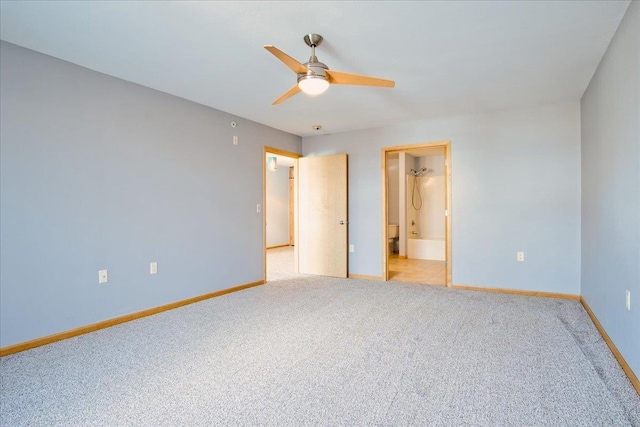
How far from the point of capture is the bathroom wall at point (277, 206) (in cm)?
876

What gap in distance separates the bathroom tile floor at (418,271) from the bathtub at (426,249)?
244 mm

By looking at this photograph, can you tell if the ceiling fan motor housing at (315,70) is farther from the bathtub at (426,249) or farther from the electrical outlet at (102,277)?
the bathtub at (426,249)

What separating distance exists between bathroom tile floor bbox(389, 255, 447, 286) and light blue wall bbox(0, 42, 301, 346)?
8.23 ft

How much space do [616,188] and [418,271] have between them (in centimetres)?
347

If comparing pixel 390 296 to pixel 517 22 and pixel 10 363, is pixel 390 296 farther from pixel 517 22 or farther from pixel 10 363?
pixel 10 363

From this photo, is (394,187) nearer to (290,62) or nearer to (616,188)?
(616,188)

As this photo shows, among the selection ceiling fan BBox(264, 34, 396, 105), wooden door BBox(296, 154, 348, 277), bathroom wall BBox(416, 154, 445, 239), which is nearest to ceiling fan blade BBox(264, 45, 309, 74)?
ceiling fan BBox(264, 34, 396, 105)

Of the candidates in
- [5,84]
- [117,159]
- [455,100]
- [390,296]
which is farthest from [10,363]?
[455,100]

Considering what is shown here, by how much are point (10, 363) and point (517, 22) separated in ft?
13.1

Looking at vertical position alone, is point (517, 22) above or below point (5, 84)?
above

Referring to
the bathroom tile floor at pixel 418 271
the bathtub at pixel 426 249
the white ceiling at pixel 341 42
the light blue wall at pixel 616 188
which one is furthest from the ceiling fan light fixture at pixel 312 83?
the bathtub at pixel 426 249

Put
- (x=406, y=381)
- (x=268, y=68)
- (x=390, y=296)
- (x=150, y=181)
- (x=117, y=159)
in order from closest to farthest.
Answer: (x=406, y=381) < (x=268, y=68) < (x=117, y=159) < (x=150, y=181) < (x=390, y=296)

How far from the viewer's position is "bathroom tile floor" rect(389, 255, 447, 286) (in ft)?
16.0

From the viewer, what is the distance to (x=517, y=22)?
2186 millimetres
